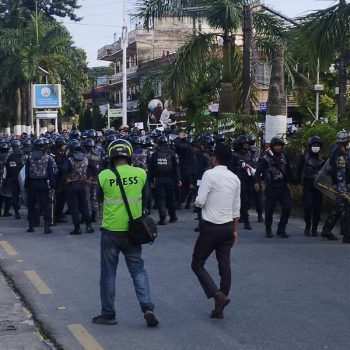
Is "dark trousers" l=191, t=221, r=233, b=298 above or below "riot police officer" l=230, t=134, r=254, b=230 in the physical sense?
below

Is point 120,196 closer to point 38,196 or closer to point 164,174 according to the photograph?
point 38,196

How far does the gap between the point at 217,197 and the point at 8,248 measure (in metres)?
5.97

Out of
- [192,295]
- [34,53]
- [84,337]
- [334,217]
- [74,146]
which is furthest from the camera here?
[34,53]

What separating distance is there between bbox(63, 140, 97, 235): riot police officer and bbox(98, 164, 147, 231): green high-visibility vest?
697cm

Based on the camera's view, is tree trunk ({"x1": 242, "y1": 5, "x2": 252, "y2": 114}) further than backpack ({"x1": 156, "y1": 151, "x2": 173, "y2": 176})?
Yes

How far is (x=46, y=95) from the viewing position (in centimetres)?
4738

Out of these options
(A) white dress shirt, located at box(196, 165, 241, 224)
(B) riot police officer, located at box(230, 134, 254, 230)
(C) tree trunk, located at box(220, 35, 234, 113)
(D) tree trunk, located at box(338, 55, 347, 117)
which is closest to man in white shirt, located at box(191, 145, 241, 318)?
(A) white dress shirt, located at box(196, 165, 241, 224)

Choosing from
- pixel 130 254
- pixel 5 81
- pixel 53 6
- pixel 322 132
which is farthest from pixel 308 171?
pixel 53 6

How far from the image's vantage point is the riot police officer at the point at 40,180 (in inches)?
580

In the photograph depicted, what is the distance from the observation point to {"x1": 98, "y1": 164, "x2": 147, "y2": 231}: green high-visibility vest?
24.7 ft

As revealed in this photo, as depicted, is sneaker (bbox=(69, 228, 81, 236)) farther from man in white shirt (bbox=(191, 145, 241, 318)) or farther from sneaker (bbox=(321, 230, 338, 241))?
man in white shirt (bbox=(191, 145, 241, 318))

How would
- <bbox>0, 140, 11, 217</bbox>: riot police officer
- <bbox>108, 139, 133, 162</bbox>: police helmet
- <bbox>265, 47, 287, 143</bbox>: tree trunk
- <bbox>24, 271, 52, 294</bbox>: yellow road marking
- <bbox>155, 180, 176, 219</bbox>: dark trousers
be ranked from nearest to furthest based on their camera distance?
<bbox>108, 139, 133, 162</bbox>: police helmet < <bbox>24, 271, 52, 294</bbox>: yellow road marking < <bbox>155, 180, 176, 219</bbox>: dark trousers < <bbox>0, 140, 11, 217</bbox>: riot police officer < <bbox>265, 47, 287, 143</bbox>: tree trunk

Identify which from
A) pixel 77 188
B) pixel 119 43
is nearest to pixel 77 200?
pixel 77 188

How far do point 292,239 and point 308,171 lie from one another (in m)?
1.30
